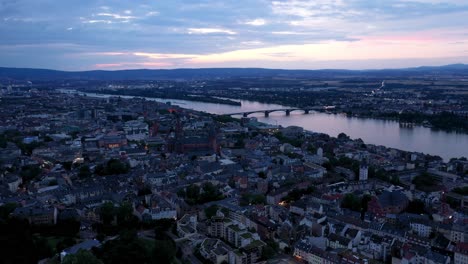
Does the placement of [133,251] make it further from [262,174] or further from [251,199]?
[262,174]

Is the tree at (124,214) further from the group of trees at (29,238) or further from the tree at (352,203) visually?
the tree at (352,203)

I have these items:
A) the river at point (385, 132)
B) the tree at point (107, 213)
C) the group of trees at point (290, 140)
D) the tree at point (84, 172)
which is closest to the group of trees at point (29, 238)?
the tree at point (107, 213)

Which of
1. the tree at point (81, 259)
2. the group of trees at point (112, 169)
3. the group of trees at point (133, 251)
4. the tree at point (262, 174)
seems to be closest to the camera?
the tree at point (81, 259)

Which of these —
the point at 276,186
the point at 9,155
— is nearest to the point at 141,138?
the point at 9,155

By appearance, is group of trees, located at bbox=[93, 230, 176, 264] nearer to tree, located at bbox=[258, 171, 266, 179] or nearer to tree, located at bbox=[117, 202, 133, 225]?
tree, located at bbox=[117, 202, 133, 225]

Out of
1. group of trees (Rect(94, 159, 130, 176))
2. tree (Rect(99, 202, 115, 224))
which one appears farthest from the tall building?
tree (Rect(99, 202, 115, 224))
